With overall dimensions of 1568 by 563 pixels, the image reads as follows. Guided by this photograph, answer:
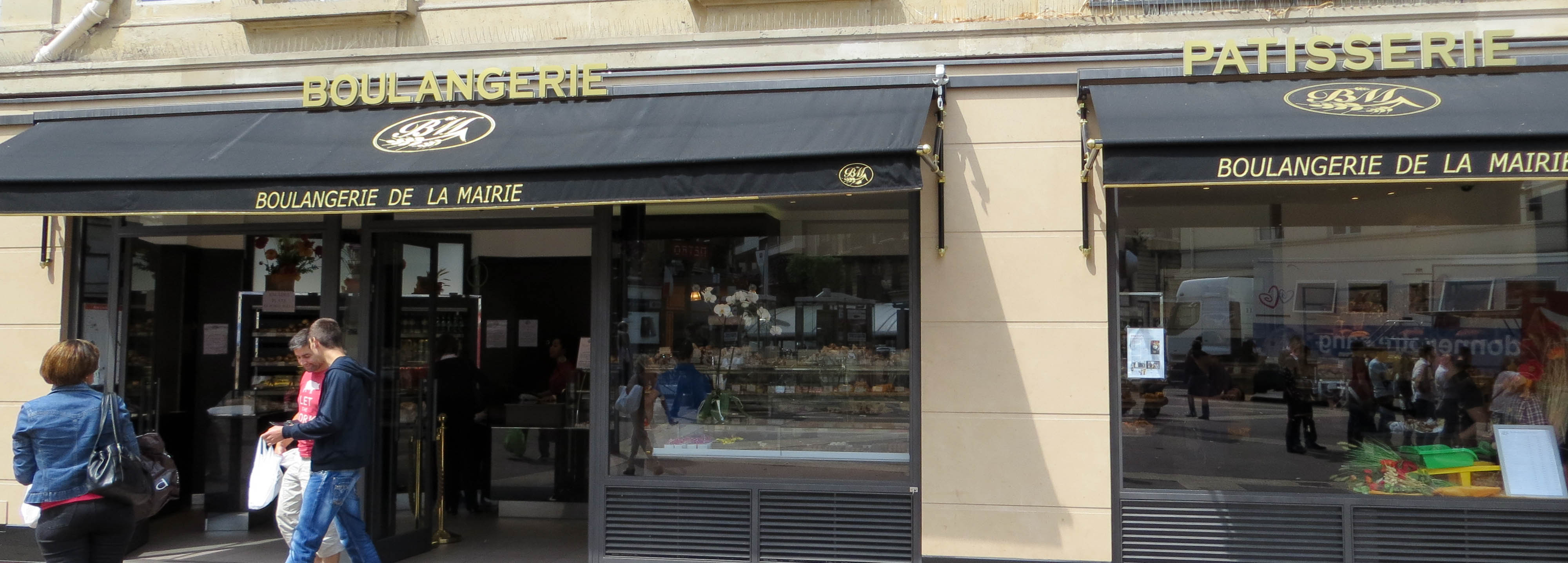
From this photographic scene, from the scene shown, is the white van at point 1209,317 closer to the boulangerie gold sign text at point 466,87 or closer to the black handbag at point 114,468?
the boulangerie gold sign text at point 466,87

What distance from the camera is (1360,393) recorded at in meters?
6.18

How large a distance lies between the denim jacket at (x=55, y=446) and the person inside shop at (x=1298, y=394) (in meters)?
6.31

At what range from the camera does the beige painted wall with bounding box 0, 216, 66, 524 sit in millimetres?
6680

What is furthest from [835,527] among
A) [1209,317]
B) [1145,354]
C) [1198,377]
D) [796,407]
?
[1209,317]

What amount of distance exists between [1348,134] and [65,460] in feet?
20.1

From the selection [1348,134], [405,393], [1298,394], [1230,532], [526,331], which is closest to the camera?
[1348,134]

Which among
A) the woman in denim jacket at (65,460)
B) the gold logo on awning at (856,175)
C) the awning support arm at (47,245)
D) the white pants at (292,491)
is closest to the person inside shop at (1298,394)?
the gold logo on awning at (856,175)

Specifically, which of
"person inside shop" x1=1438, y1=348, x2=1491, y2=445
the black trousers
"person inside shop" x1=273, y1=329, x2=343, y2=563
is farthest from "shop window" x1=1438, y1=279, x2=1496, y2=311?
the black trousers

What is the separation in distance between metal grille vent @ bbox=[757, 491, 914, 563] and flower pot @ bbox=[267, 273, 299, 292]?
4605 mm

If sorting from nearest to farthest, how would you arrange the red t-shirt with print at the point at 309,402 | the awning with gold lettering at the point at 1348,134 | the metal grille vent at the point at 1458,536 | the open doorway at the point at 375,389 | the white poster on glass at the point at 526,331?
the awning with gold lettering at the point at 1348,134 → the red t-shirt with print at the point at 309,402 → the metal grille vent at the point at 1458,536 → the open doorway at the point at 375,389 → the white poster on glass at the point at 526,331

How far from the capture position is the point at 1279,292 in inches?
241

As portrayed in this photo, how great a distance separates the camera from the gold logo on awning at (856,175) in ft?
16.7

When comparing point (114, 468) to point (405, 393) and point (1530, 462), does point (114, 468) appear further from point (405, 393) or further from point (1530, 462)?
point (1530, 462)

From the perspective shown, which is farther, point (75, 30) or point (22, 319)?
point (75, 30)
